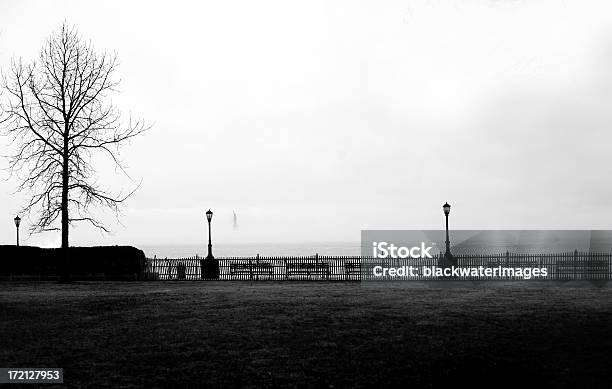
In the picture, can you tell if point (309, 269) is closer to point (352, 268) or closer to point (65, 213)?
point (352, 268)

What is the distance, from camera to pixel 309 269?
3641 cm

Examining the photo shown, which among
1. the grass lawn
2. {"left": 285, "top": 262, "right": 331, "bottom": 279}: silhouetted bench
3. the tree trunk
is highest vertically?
the tree trunk

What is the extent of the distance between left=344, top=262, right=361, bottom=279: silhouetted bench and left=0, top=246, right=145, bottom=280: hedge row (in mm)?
12501

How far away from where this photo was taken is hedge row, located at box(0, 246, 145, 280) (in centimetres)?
3559

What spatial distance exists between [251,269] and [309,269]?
12.1 ft

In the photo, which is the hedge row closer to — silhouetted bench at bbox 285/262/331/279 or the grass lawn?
silhouetted bench at bbox 285/262/331/279

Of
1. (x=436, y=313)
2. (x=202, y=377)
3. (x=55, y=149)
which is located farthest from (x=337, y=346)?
(x=55, y=149)

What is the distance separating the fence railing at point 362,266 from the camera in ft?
112

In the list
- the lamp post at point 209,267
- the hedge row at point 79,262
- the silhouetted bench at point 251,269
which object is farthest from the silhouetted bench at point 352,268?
the hedge row at point 79,262

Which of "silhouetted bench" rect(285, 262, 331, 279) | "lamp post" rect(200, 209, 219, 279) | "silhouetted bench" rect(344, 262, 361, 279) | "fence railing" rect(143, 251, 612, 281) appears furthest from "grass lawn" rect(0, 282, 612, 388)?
"silhouetted bench" rect(285, 262, 331, 279)

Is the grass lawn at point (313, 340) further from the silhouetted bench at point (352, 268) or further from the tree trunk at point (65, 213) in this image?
the silhouetted bench at point (352, 268)

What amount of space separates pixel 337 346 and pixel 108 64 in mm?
25427

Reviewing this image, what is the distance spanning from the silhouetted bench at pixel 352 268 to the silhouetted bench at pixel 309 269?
1369 mm

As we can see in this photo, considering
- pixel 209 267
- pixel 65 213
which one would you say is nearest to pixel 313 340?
pixel 65 213
